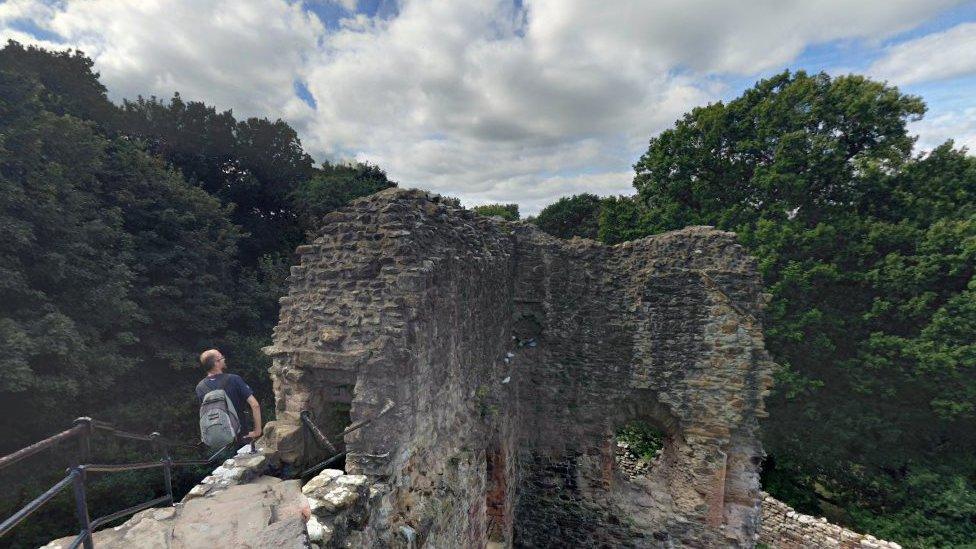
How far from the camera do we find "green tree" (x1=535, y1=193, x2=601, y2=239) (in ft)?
102

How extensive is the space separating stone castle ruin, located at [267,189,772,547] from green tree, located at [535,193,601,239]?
73.8ft

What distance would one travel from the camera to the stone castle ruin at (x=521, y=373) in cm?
452

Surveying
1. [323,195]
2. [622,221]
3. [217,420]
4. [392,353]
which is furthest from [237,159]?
[392,353]

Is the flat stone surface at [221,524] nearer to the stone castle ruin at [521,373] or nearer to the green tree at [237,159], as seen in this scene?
the stone castle ruin at [521,373]

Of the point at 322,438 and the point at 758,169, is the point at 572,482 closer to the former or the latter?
the point at 322,438

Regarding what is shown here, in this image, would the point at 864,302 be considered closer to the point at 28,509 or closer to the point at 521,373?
the point at 521,373

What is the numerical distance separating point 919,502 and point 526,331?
11.6 metres

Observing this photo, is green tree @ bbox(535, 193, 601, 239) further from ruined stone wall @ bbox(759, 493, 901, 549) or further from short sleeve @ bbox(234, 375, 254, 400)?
short sleeve @ bbox(234, 375, 254, 400)

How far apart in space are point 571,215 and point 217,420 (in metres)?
29.5

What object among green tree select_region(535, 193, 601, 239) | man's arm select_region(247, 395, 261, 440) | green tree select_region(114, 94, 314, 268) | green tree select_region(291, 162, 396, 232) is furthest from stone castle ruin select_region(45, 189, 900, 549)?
green tree select_region(535, 193, 601, 239)

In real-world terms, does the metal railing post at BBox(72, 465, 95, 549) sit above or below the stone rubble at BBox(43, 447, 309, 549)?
above

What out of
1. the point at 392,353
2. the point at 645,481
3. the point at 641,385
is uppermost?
the point at 392,353

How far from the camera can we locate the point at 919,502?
10.8 meters

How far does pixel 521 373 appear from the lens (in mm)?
9102
